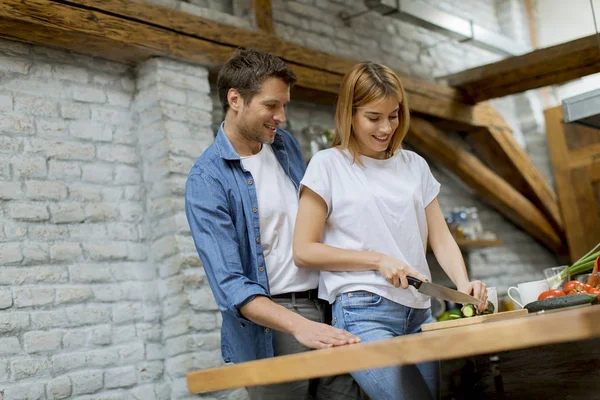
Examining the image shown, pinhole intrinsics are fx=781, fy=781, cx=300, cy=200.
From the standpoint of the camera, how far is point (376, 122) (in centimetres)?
237

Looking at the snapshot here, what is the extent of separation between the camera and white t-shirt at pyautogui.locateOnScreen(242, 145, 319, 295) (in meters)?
2.38

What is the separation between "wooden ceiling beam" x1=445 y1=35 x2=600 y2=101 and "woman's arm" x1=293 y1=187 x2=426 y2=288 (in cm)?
389

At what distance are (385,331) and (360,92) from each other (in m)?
0.72

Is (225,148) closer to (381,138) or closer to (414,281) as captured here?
(381,138)

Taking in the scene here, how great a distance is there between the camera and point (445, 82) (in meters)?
6.45

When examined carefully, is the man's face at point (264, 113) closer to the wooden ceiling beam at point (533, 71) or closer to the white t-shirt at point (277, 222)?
the white t-shirt at point (277, 222)

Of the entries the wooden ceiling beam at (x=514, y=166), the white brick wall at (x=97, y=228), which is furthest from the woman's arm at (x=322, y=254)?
the wooden ceiling beam at (x=514, y=166)

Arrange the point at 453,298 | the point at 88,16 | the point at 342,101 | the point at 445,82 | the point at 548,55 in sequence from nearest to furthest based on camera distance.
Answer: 1. the point at 453,298
2. the point at 342,101
3. the point at 88,16
4. the point at 548,55
5. the point at 445,82

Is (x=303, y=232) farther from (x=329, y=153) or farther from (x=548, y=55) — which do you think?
(x=548, y=55)

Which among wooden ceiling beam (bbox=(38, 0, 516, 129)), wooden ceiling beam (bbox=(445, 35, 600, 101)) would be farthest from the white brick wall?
wooden ceiling beam (bbox=(445, 35, 600, 101))

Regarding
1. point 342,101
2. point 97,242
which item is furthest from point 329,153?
point 97,242

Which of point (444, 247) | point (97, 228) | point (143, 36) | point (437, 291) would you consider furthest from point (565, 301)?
point (143, 36)

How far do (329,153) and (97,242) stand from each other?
5.78 ft

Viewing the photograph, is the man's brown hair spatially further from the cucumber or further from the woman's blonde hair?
the cucumber
